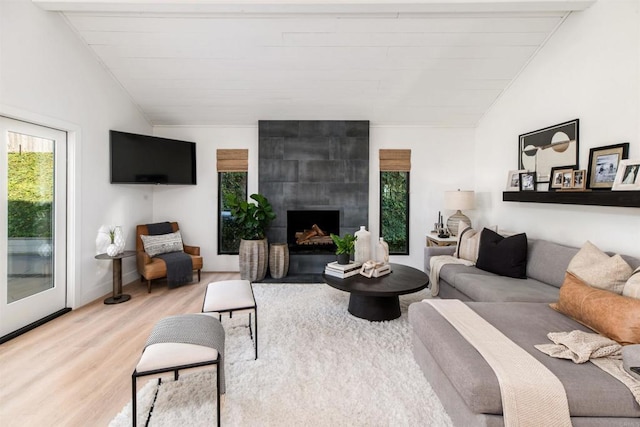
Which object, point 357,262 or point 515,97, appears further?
point 515,97

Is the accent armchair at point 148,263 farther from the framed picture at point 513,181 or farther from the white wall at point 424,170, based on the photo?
the framed picture at point 513,181

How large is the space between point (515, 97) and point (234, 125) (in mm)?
4046

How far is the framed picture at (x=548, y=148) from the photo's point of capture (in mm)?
2934

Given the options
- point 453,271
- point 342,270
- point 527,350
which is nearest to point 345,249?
point 342,270

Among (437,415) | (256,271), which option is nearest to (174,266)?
(256,271)

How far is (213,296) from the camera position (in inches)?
93.9

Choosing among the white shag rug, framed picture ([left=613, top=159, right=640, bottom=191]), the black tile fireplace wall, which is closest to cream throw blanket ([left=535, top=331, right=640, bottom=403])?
the white shag rug

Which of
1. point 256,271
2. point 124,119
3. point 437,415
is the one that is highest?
point 124,119

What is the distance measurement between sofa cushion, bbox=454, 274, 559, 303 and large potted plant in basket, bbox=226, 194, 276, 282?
260cm

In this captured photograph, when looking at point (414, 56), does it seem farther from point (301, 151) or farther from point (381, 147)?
point (301, 151)

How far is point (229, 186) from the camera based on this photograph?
491cm

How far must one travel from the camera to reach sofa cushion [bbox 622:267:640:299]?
5.76 feet

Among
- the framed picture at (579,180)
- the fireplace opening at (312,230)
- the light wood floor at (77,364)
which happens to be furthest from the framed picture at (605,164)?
the light wood floor at (77,364)

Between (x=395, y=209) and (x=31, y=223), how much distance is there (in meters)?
4.52
